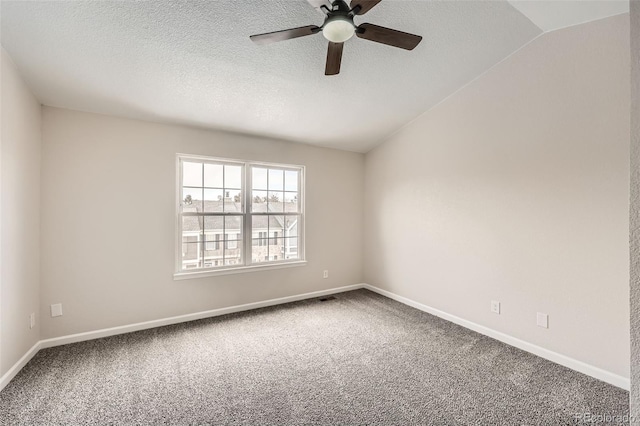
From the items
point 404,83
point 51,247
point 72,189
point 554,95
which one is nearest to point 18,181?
point 72,189

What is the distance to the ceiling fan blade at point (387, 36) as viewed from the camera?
1894mm

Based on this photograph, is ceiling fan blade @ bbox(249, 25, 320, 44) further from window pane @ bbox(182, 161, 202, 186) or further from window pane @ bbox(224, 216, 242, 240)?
window pane @ bbox(224, 216, 242, 240)

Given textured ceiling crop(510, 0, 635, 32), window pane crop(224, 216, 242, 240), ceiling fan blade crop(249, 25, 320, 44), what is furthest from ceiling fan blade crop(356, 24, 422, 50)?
window pane crop(224, 216, 242, 240)

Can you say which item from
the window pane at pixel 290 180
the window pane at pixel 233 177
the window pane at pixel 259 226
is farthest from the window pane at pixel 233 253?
the window pane at pixel 290 180

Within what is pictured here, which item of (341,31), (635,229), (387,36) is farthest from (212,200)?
(635,229)

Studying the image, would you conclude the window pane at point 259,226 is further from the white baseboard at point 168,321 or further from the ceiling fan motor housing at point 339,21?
the ceiling fan motor housing at point 339,21

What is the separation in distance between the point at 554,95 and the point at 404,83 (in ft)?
4.40

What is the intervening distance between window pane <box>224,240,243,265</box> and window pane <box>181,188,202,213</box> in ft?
2.04

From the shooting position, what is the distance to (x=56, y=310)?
9.54 feet

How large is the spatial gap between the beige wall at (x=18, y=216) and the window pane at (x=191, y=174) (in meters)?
1.29

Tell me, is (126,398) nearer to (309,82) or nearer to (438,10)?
(309,82)

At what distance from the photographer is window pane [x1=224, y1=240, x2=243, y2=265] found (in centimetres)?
387

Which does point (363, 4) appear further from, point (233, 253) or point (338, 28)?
point (233, 253)

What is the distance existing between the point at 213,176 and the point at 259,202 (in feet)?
2.31
